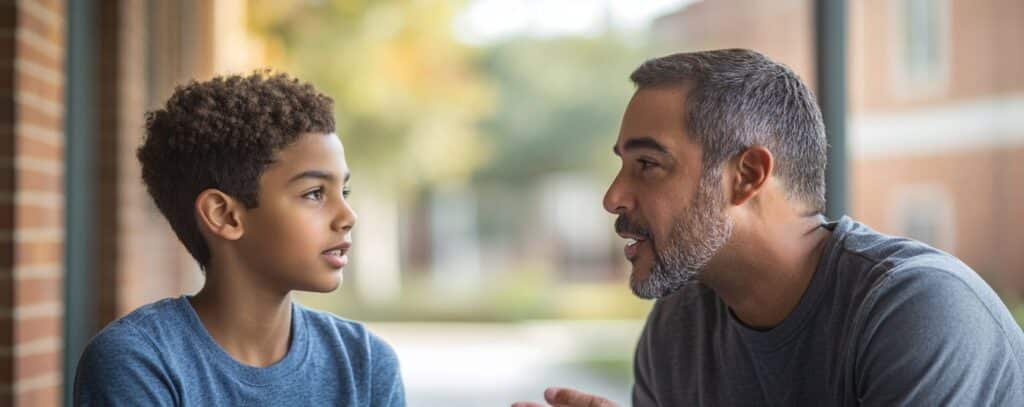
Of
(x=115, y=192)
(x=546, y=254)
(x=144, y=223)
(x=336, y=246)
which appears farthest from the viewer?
(x=546, y=254)

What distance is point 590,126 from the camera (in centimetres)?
1733

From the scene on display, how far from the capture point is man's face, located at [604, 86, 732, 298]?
1.79 metres

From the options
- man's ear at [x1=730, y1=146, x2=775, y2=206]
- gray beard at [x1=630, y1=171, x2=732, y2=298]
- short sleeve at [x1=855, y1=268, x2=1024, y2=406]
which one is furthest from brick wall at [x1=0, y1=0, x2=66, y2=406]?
short sleeve at [x1=855, y1=268, x2=1024, y2=406]

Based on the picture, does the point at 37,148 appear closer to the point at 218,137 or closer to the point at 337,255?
the point at 218,137

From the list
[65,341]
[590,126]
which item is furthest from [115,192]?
[590,126]

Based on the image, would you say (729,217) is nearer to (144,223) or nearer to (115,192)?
(115,192)

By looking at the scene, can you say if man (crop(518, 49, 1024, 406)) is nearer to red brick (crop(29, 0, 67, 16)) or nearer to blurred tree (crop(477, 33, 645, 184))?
red brick (crop(29, 0, 67, 16))

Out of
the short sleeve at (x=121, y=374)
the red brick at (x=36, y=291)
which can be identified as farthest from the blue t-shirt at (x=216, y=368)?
the red brick at (x=36, y=291)

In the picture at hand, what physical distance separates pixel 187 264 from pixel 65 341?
3.18m

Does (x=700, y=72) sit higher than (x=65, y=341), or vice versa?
(x=700, y=72)

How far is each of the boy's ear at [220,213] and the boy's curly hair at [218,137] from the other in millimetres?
13

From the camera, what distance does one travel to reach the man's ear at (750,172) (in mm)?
1784

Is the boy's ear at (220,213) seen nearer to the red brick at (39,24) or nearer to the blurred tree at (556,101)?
the red brick at (39,24)

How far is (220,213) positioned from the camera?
1.78 metres
